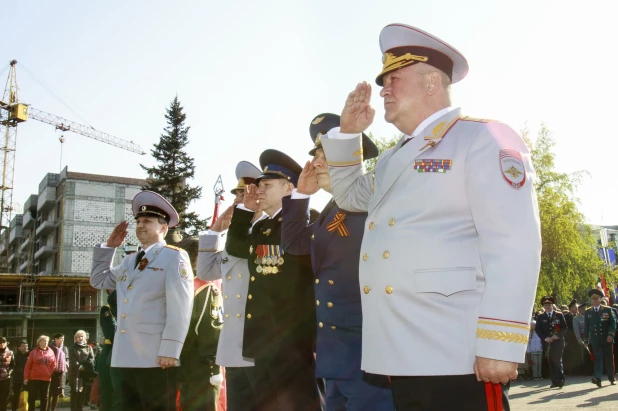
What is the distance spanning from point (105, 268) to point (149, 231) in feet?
3.31

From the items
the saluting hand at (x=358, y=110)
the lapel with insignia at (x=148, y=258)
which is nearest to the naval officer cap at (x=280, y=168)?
the lapel with insignia at (x=148, y=258)

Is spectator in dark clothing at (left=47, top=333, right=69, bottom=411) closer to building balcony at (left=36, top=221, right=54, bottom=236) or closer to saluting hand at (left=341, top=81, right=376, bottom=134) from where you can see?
saluting hand at (left=341, top=81, right=376, bottom=134)

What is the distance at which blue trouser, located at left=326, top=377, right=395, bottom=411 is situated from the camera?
11.6 feet

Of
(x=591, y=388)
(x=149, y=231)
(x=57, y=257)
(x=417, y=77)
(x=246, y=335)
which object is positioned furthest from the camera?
(x=57, y=257)

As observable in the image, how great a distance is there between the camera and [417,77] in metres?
3.00

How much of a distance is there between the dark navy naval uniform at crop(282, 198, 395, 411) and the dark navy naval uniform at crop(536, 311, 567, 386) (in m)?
13.3

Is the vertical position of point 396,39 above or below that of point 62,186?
below

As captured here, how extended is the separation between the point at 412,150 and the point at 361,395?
1509mm

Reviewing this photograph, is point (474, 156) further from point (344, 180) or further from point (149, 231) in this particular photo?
point (149, 231)

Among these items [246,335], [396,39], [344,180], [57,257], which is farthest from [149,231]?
[57,257]

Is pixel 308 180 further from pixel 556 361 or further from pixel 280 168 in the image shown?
pixel 556 361

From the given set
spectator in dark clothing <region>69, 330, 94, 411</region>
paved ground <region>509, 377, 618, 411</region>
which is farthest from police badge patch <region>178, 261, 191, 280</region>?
spectator in dark clothing <region>69, 330, 94, 411</region>

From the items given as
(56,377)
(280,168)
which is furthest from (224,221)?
(56,377)

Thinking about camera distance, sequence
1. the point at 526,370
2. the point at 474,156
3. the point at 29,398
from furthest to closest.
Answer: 1. the point at 526,370
2. the point at 29,398
3. the point at 474,156
